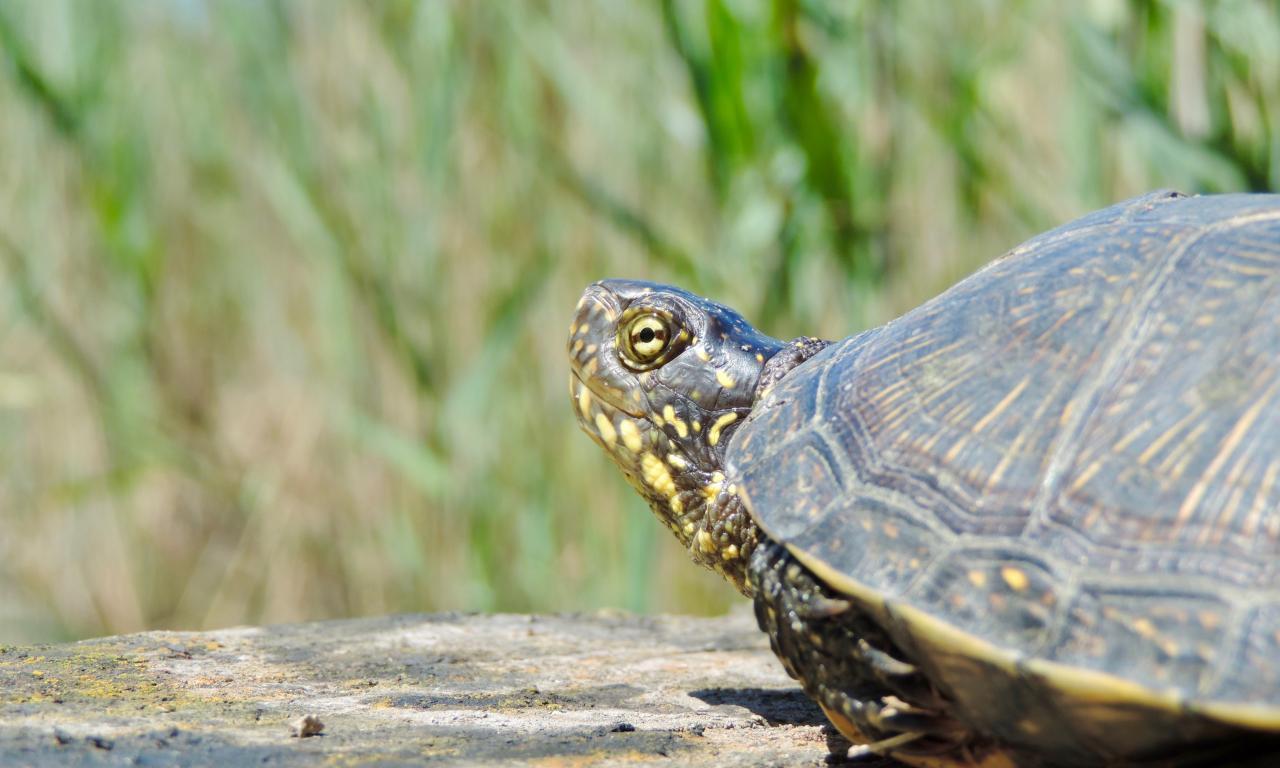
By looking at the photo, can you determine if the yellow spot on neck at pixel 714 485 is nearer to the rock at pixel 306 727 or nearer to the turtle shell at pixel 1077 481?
the turtle shell at pixel 1077 481

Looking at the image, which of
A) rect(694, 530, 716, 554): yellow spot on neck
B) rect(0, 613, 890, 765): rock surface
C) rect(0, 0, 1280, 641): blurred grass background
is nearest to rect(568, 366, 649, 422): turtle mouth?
rect(694, 530, 716, 554): yellow spot on neck

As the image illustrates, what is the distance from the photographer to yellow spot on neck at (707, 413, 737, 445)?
2.09 meters

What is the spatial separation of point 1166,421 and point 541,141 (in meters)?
2.51

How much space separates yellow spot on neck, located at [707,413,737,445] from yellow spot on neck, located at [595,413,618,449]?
0.18 metres

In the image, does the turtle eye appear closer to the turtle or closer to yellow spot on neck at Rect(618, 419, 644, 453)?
yellow spot on neck at Rect(618, 419, 644, 453)

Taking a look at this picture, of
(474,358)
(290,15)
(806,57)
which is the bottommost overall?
(474,358)

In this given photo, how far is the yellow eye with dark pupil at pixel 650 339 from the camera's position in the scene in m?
2.15

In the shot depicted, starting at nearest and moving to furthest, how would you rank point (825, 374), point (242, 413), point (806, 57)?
1. point (825, 374)
2. point (806, 57)
3. point (242, 413)

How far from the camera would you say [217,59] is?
4.28 m

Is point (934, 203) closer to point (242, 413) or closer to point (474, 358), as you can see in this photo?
point (474, 358)

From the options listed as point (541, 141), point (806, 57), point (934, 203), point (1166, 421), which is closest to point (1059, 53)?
point (934, 203)

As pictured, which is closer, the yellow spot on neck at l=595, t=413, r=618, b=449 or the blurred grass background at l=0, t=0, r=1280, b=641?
the yellow spot on neck at l=595, t=413, r=618, b=449

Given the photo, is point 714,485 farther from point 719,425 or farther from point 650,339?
point 650,339

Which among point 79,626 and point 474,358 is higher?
point 474,358
